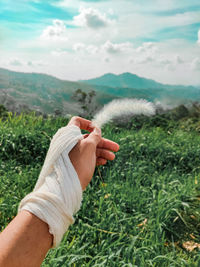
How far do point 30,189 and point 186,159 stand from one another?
6.79ft

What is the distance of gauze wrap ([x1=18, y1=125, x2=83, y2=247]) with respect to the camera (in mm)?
970

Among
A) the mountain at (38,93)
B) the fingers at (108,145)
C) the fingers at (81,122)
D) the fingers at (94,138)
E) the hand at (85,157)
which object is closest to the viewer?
the hand at (85,157)

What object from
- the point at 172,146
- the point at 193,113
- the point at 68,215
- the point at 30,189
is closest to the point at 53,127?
the point at 30,189

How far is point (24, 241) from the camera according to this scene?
2.90 ft

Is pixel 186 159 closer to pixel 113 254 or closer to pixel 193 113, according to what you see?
pixel 113 254

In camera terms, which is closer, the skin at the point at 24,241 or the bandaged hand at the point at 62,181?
the skin at the point at 24,241

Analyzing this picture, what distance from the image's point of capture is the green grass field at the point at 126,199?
175cm

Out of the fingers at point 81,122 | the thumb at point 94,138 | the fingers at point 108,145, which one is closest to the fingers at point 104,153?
the fingers at point 108,145

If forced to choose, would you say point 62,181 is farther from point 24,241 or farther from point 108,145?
point 108,145

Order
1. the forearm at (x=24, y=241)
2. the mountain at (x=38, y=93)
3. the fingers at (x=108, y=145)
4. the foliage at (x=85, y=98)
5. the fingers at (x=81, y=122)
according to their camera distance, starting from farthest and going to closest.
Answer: the mountain at (x=38, y=93) < the foliage at (x=85, y=98) < the fingers at (x=108, y=145) < the fingers at (x=81, y=122) < the forearm at (x=24, y=241)

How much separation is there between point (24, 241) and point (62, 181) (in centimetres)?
27

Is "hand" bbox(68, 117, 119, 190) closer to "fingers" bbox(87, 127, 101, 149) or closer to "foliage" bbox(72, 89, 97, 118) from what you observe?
"fingers" bbox(87, 127, 101, 149)

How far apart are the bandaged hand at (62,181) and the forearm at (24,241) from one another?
3 cm

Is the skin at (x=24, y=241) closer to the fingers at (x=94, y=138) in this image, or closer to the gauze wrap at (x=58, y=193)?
the gauze wrap at (x=58, y=193)
